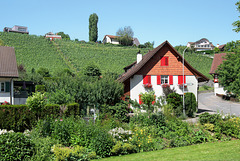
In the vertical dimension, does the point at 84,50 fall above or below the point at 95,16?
below

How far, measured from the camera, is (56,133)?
12.7m

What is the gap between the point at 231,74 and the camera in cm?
4209

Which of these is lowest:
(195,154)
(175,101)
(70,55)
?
(195,154)

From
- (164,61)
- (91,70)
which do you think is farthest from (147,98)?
(91,70)

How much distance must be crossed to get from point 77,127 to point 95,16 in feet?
396

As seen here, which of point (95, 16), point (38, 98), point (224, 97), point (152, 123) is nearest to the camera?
point (38, 98)

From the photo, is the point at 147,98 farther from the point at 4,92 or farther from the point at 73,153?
the point at 73,153

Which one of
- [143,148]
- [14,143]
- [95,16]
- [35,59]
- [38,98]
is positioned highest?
[95,16]

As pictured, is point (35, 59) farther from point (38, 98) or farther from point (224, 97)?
point (38, 98)

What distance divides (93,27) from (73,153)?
120 m

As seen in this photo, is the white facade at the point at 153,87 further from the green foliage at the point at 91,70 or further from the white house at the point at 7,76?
the green foliage at the point at 91,70

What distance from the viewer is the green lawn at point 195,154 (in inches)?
434

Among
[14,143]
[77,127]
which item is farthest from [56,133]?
[14,143]

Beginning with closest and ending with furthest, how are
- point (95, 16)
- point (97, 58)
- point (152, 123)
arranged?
point (152, 123), point (97, 58), point (95, 16)
